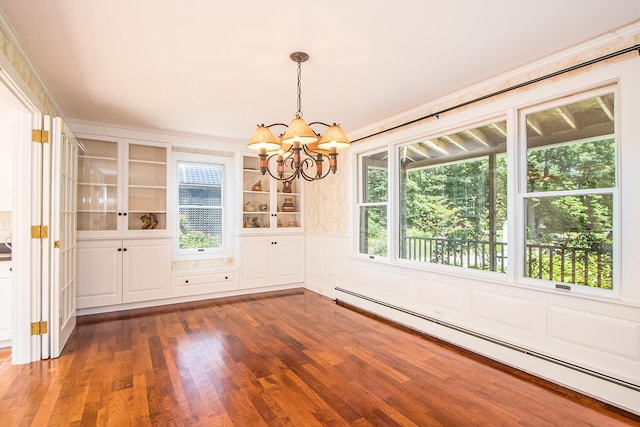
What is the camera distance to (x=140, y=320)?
4.21m

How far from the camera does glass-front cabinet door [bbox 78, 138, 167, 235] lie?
4625 millimetres

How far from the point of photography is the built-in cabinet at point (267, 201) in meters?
5.78

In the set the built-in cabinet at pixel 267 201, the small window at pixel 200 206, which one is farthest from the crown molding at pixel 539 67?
the small window at pixel 200 206

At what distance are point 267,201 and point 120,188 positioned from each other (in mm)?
2250

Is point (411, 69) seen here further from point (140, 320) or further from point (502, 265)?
point (140, 320)

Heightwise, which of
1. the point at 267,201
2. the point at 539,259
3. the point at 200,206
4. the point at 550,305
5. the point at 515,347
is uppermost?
the point at 267,201

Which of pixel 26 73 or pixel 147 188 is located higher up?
pixel 26 73

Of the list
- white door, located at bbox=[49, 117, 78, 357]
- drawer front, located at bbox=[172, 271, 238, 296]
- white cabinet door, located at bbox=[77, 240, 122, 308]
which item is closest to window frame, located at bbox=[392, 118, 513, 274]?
drawer front, located at bbox=[172, 271, 238, 296]

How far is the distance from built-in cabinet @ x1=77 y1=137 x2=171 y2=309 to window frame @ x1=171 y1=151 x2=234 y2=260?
20 centimetres

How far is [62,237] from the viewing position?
330 centimetres

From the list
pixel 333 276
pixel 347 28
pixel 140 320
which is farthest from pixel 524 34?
pixel 140 320

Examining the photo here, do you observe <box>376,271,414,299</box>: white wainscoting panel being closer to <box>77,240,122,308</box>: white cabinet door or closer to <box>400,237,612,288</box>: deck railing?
<box>400,237,612,288</box>: deck railing

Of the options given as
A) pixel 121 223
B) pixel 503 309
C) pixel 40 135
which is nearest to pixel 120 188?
pixel 121 223

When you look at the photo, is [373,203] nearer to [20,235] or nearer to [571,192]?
[571,192]
